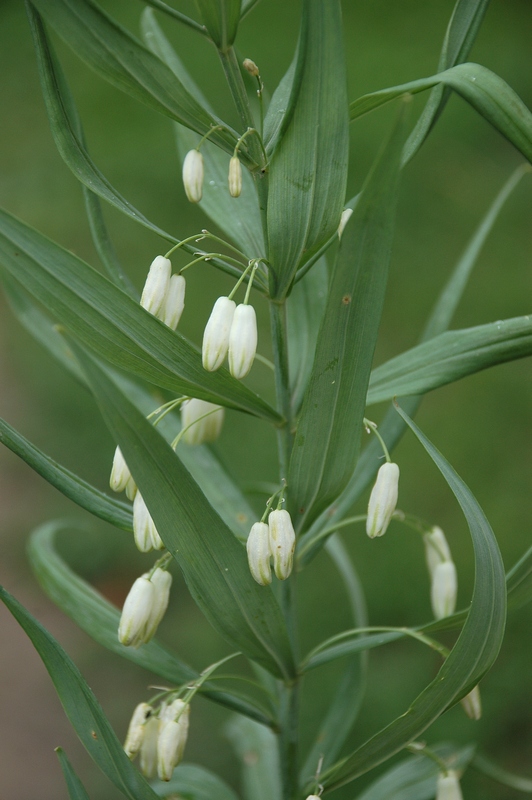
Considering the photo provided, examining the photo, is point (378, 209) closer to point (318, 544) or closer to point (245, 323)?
point (245, 323)

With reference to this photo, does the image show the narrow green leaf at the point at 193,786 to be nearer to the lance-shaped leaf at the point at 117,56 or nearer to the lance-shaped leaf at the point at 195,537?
the lance-shaped leaf at the point at 195,537

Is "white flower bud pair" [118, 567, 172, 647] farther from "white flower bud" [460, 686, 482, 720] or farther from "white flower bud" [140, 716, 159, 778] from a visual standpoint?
"white flower bud" [460, 686, 482, 720]

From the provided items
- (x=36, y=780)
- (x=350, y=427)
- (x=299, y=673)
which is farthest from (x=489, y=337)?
(x=36, y=780)

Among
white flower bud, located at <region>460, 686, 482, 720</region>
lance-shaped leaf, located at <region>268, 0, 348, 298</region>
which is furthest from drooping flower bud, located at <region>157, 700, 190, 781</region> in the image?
lance-shaped leaf, located at <region>268, 0, 348, 298</region>

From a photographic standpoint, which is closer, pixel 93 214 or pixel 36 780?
pixel 93 214

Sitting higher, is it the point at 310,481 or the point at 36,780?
the point at 310,481

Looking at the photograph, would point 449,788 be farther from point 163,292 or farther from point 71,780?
point 163,292

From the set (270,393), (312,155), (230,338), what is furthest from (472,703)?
(270,393)

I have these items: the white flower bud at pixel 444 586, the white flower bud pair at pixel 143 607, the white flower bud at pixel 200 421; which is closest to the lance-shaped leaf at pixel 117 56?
the white flower bud at pixel 200 421
